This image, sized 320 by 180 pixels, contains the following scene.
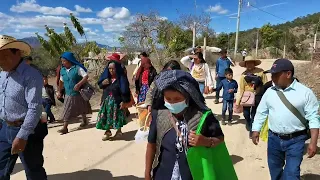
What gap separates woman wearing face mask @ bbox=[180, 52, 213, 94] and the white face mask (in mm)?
4702

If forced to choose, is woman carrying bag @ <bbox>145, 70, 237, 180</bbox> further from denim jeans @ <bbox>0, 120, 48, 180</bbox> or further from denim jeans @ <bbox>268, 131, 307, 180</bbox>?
denim jeans @ <bbox>0, 120, 48, 180</bbox>

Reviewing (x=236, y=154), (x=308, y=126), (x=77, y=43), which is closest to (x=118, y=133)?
(x=236, y=154)

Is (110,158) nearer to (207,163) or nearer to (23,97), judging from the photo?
(23,97)

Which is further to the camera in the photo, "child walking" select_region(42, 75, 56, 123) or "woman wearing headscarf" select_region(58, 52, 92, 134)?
Result: "child walking" select_region(42, 75, 56, 123)

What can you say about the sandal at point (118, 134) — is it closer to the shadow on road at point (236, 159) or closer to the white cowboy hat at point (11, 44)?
the shadow on road at point (236, 159)

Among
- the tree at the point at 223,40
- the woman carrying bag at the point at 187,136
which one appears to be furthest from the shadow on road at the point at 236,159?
the tree at the point at 223,40

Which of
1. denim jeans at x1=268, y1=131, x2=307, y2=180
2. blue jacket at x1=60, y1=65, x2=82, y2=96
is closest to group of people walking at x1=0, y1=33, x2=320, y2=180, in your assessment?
denim jeans at x1=268, y1=131, x2=307, y2=180

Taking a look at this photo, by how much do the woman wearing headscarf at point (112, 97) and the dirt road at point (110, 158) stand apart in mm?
426

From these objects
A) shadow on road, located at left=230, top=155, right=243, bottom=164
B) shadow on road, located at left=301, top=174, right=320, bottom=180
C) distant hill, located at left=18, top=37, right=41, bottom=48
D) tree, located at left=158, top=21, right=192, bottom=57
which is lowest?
shadow on road, located at left=230, top=155, right=243, bottom=164

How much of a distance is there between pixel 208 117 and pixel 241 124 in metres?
5.30

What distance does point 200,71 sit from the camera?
279 inches

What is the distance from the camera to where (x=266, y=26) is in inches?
2078

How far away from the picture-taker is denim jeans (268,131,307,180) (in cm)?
317

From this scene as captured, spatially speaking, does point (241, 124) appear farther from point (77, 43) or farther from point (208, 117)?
point (77, 43)
